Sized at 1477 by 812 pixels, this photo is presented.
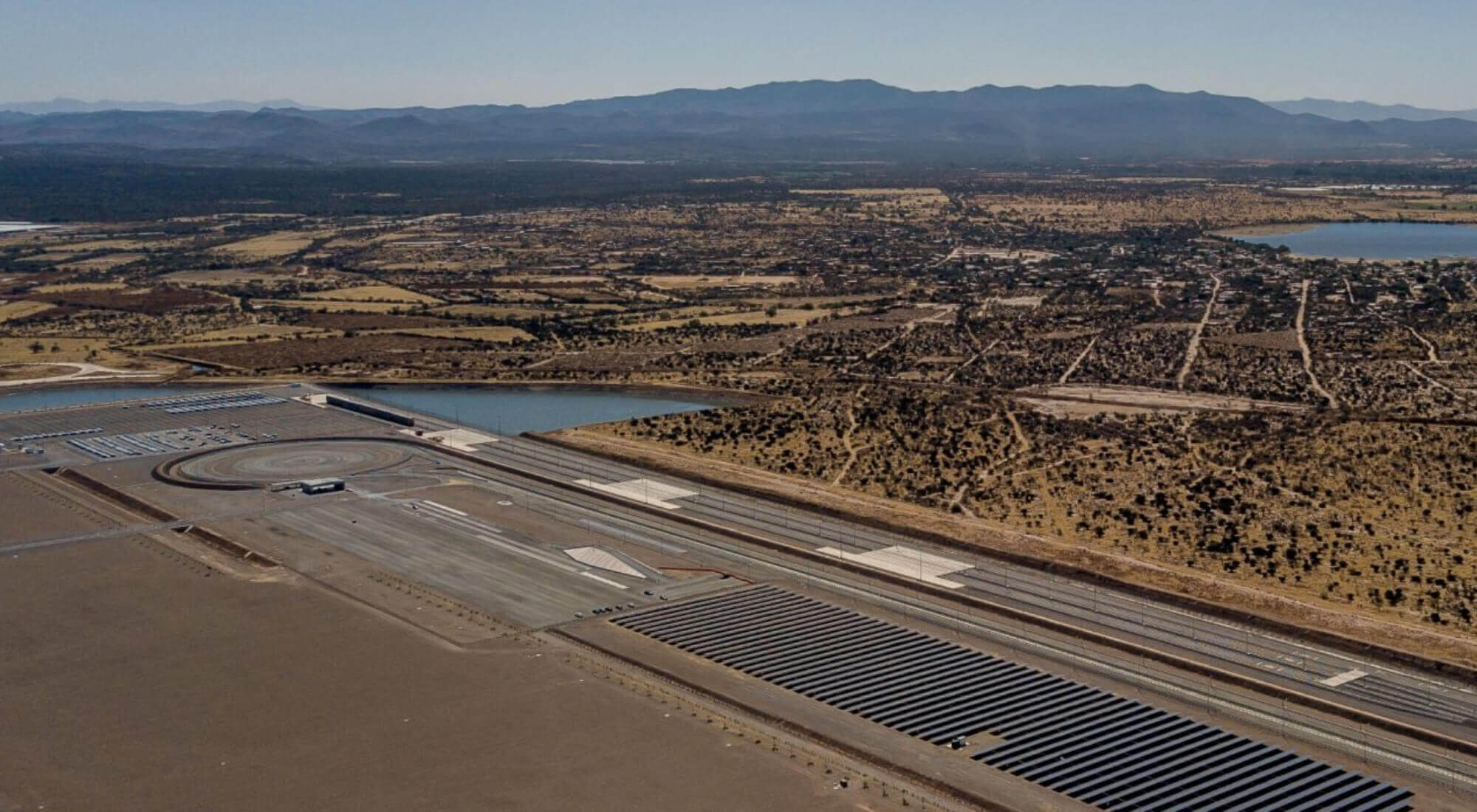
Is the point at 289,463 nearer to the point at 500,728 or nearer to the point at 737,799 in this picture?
the point at 500,728

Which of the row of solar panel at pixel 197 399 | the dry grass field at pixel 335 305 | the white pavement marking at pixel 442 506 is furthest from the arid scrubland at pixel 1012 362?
the white pavement marking at pixel 442 506

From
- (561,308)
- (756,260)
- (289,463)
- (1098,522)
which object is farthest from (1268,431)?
(756,260)

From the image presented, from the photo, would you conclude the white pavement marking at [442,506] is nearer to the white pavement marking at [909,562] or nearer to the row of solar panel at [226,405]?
the white pavement marking at [909,562]

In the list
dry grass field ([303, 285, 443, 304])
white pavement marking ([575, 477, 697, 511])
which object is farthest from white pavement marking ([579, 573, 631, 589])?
dry grass field ([303, 285, 443, 304])

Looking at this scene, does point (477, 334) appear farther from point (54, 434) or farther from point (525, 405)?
point (54, 434)

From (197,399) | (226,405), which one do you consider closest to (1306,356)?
(226,405)

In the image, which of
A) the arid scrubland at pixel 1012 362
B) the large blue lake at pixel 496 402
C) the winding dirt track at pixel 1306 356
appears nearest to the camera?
the arid scrubland at pixel 1012 362
